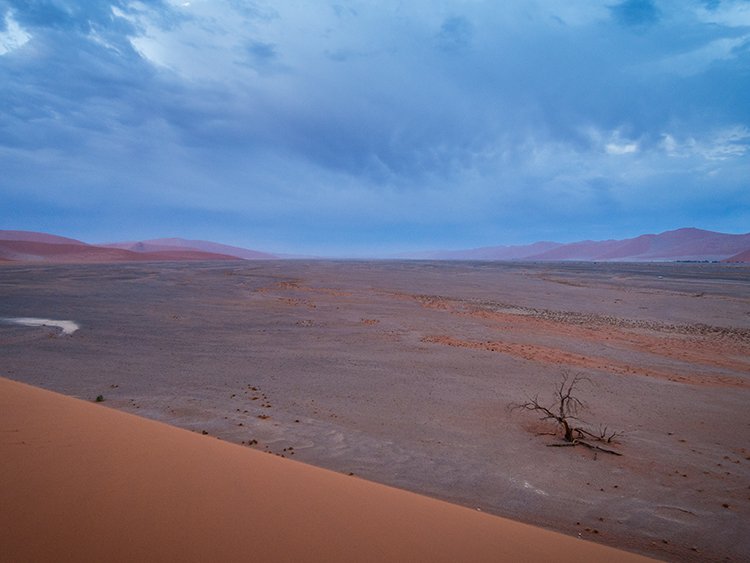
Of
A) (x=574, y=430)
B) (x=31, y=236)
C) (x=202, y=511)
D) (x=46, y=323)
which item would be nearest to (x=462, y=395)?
(x=574, y=430)

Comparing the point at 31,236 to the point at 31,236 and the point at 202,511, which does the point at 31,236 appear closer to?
the point at 31,236

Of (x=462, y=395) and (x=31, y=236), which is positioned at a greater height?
(x=31, y=236)

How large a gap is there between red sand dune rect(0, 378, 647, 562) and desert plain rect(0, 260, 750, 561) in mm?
1059

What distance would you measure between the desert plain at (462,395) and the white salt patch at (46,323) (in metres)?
0.32

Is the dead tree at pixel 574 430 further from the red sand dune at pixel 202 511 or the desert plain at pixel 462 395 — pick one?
the red sand dune at pixel 202 511

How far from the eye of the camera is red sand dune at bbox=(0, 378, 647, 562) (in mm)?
2316

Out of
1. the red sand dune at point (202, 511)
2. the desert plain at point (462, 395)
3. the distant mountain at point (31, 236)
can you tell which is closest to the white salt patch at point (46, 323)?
the desert plain at point (462, 395)

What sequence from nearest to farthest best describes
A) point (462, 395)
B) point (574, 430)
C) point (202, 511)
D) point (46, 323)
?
point (202, 511), point (574, 430), point (462, 395), point (46, 323)

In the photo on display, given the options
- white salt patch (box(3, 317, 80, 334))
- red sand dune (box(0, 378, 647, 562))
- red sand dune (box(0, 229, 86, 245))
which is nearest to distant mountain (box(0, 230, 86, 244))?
red sand dune (box(0, 229, 86, 245))

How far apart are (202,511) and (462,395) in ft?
18.8

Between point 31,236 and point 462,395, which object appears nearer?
point 462,395

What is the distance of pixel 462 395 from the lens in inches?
304

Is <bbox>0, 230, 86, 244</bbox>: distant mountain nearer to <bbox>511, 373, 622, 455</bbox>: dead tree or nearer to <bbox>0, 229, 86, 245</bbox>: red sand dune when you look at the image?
<bbox>0, 229, 86, 245</bbox>: red sand dune

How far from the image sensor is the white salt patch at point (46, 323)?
1291cm
